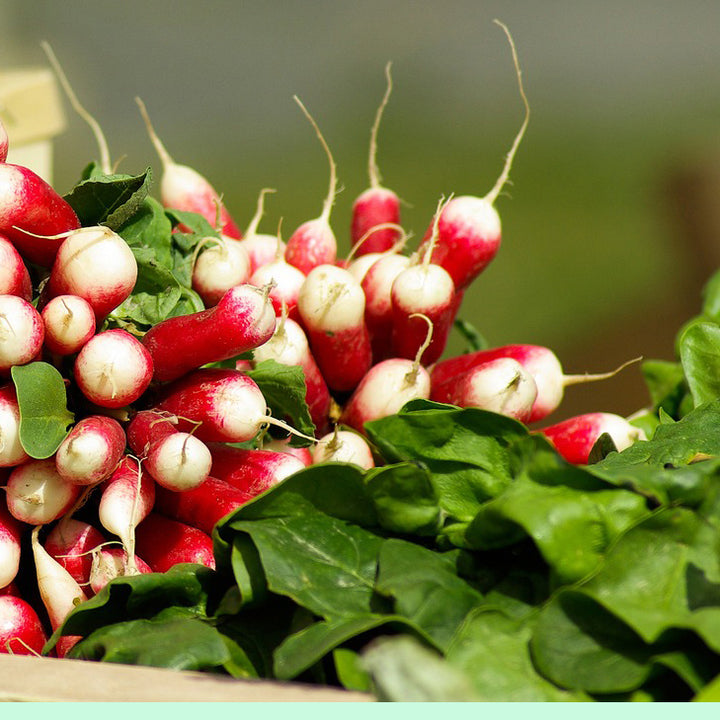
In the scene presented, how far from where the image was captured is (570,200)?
4.80 m

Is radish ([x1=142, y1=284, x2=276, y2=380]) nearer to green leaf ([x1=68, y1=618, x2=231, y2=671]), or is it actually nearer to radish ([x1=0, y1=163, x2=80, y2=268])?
radish ([x1=0, y1=163, x2=80, y2=268])

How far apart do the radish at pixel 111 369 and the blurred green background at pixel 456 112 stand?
8.92ft

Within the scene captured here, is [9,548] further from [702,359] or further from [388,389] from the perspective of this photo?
[702,359]

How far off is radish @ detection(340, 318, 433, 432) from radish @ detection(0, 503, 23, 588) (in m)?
0.37

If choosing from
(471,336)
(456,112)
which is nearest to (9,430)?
(471,336)

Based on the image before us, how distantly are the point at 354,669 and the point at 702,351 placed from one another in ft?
1.98

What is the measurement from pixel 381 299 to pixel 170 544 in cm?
41

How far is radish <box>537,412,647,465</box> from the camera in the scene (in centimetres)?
99

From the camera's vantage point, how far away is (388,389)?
97 cm

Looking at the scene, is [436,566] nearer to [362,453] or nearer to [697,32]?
[362,453]

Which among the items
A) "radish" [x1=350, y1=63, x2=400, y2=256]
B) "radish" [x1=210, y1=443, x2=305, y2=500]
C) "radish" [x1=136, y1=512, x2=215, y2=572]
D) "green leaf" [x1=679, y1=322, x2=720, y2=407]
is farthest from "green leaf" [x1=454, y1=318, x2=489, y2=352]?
"radish" [x1=136, y1=512, x2=215, y2=572]

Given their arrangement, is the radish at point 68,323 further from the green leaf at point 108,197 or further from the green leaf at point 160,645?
the green leaf at point 160,645

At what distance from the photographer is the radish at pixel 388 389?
0.96 m

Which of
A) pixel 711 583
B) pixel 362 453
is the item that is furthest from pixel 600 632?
pixel 362 453
